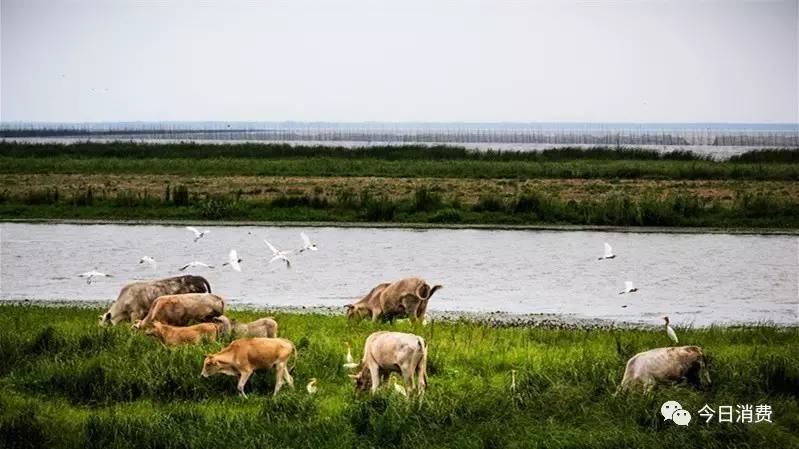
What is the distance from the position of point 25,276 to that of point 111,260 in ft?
8.96

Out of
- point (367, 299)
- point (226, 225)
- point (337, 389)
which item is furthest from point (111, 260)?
point (337, 389)

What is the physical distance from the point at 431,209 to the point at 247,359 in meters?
26.8

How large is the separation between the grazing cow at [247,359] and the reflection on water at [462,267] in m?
9.27

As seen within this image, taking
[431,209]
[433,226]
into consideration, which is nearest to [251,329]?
[433,226]

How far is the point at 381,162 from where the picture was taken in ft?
200

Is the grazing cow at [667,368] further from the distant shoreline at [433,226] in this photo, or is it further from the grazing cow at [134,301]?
the distant shoreline at [433,226]

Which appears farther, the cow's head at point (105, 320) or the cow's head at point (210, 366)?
the cow's head at point (105, 320)

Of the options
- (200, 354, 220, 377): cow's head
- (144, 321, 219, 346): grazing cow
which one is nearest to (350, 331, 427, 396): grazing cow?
(200, 354, 220, 377): cow's head

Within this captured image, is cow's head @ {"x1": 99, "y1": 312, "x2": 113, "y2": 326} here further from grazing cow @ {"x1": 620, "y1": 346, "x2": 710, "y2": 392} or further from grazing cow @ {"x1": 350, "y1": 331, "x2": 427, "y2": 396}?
grazing cow @ {"x1": 620, "y1": 346, "x2": 710, "y2": 392}

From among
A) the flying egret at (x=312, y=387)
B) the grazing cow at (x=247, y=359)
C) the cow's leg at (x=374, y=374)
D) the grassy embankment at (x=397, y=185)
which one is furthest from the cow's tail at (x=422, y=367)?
the grassy embankment at (x=397, y=185)

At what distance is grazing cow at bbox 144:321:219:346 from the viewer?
571 inches

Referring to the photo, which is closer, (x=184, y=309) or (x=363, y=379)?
(x=363, y=379)

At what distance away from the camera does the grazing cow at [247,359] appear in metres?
12.8

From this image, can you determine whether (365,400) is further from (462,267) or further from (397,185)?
(397,185)
